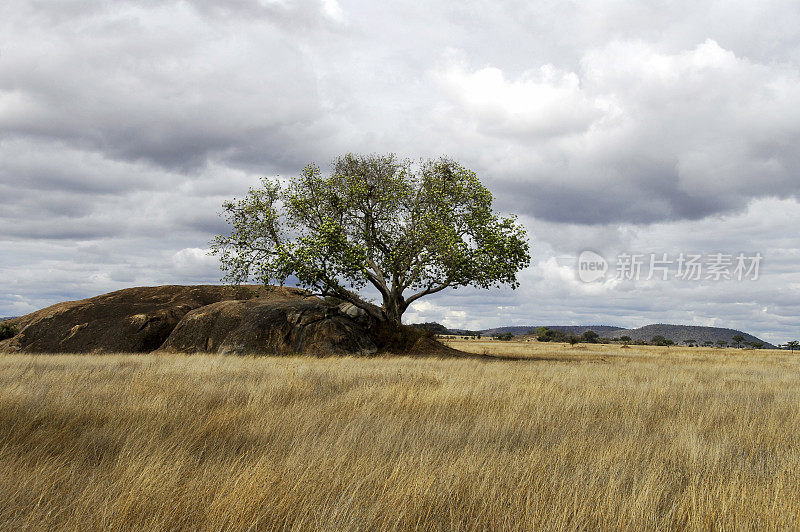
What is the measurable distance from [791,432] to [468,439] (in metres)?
6.03

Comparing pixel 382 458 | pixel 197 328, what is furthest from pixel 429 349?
pixel 382 458

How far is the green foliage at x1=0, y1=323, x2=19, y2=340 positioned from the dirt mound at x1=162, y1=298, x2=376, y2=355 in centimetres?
1455

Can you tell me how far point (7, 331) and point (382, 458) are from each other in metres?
36.9

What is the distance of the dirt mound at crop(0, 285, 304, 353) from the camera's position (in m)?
26.3

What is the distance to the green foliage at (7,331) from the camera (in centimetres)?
3217

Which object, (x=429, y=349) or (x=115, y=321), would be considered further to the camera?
(x=429, y=349)

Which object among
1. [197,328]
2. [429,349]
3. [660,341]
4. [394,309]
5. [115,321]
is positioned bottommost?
[660,341]

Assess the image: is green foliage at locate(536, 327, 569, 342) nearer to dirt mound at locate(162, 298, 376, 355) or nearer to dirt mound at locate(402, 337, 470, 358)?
dirt mound at locate(402, 337, 470, 358)

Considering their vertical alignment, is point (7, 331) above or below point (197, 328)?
below

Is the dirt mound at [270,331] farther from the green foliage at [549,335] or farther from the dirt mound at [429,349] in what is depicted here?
the green foliage at [549,335]

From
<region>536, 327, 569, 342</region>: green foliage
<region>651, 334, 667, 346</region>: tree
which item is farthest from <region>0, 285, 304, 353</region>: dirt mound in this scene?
<region>651, 334, 667, 346</region>: tree

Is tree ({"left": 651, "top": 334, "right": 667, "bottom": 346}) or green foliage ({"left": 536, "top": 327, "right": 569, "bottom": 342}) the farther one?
green foliage ({"left": 536, "top": 327, "right": 569, "bottom": 342})

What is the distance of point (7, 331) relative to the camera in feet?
107

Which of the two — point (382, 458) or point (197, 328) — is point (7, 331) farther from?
point (382, 458)
